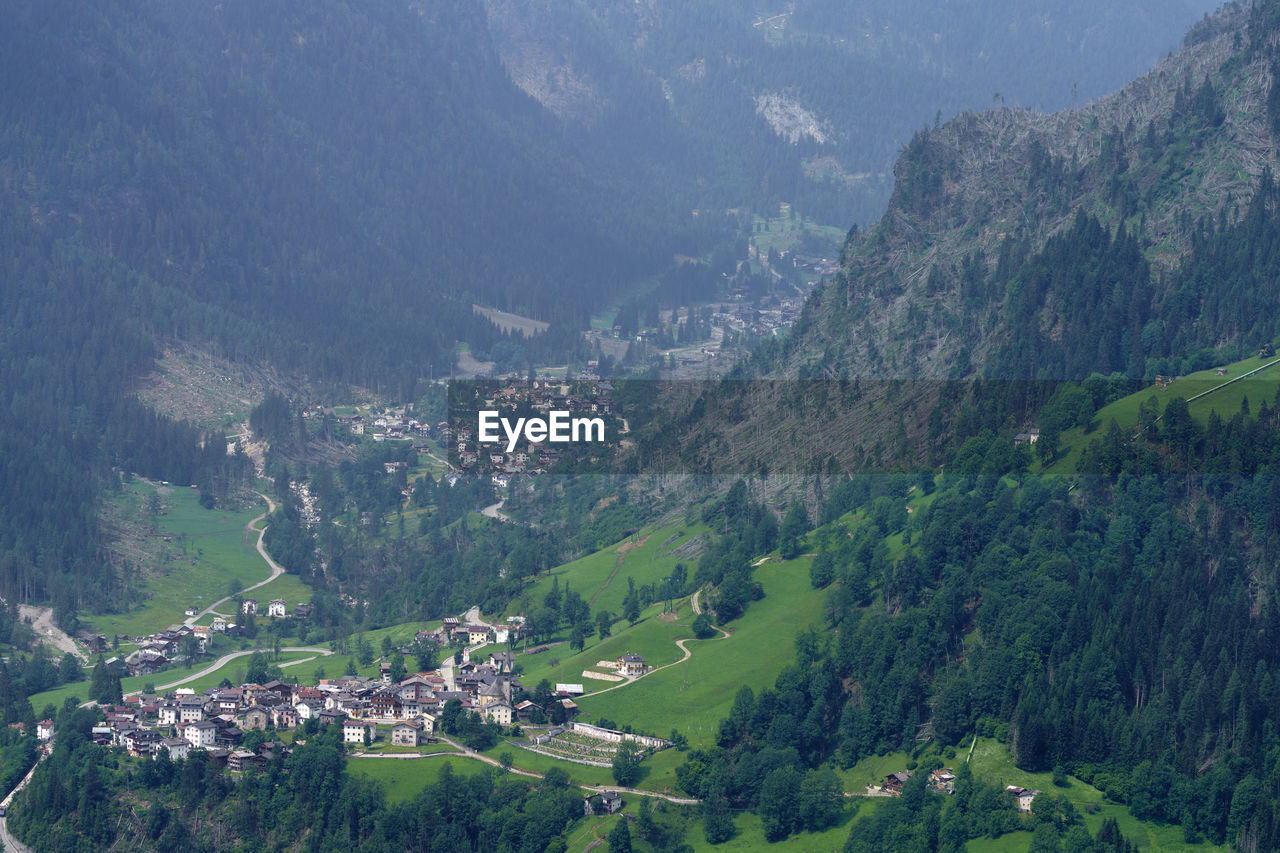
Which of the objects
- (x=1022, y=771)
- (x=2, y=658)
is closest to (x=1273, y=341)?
Result: (x=1022, y=771)

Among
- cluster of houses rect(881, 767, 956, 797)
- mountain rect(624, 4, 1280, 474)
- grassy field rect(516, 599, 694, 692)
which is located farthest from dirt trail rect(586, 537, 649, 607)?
cluster of houses rect(881, 767, 956, 797)

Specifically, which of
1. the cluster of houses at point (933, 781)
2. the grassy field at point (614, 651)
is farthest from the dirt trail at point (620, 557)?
the cluster of houses at point (933, 781)

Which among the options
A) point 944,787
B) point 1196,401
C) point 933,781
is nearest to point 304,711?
point 933,781

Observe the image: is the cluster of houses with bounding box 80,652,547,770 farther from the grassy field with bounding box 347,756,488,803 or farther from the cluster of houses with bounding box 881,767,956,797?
the cluster of houses with bounding box 881,767,956,797

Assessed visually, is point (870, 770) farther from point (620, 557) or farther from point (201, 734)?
point (620, 557)

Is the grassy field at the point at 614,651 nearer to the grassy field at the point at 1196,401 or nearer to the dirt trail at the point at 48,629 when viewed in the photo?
the grassy field at the point at 1196,401

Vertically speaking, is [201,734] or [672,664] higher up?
[672,664]

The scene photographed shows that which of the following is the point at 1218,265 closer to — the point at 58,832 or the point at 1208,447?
the point at 1208,447
